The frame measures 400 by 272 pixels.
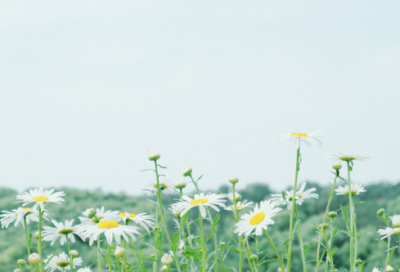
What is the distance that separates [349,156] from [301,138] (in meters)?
0.31

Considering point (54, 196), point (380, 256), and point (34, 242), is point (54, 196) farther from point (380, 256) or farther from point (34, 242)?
point (34, 242)

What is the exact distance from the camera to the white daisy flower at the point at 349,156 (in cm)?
169

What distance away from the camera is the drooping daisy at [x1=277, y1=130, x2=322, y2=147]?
4.84 feet

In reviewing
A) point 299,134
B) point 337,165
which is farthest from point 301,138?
point 337,165

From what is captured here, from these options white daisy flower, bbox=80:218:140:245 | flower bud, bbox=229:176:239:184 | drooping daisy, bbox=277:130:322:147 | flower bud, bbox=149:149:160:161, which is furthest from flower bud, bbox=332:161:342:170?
white daisy flower, bbox=80:218:140:245

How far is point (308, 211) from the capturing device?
30.1 feet

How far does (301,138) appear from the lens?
149 cm

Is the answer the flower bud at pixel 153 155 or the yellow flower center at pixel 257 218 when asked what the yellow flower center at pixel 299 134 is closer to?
the yellow flower center at pixel 257 218

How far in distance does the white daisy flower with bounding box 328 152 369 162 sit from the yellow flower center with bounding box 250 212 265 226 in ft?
1.57

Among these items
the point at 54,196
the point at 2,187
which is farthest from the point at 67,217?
the point at 54,196

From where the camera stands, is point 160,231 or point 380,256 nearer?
point 160,231

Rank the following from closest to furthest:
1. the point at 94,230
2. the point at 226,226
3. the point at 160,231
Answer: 1. the point at 94,230
2. the point at 160,231
3. the point at 226,226

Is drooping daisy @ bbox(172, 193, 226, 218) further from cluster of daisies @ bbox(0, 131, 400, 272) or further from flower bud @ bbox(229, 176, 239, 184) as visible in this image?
flower bud @ bbox(229, 176, 239, 184)

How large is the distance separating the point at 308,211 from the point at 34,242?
18.1ft
